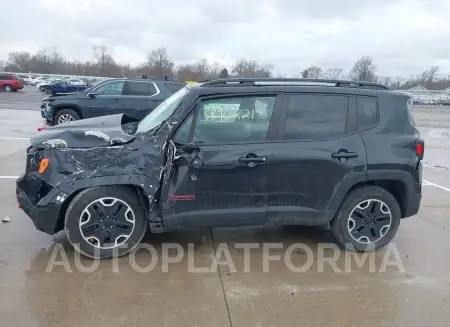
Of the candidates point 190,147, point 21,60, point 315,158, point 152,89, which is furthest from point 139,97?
point 21,60

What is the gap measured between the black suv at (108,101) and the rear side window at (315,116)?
7670 mm

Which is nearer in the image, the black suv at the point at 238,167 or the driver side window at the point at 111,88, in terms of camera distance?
the black suv at the point at 238,167

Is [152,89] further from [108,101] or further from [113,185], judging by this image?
[113,185]

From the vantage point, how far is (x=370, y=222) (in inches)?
173

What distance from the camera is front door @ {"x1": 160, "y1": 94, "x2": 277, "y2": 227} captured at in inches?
153

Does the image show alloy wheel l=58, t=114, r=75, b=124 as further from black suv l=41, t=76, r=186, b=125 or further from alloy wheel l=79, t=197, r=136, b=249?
alloy wheel l=79, t=197, r=136, b=249

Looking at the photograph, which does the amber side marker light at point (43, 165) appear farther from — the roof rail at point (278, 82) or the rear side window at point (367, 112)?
the rear side window at point (367, 112)

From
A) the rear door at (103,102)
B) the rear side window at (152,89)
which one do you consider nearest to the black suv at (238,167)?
the rear door at (103,102)

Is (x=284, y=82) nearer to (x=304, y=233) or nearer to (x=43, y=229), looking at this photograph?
(x=304, y=233)

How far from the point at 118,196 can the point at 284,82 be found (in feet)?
6.82

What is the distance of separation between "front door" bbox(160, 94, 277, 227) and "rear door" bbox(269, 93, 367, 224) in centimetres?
15

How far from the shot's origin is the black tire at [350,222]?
429cm

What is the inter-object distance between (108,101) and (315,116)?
845cm

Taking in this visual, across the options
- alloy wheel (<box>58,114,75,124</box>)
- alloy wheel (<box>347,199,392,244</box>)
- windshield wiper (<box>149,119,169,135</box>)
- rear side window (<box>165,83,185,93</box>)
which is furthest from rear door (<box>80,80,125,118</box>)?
alloy wheel (<box>347,199,392,244</box>)
